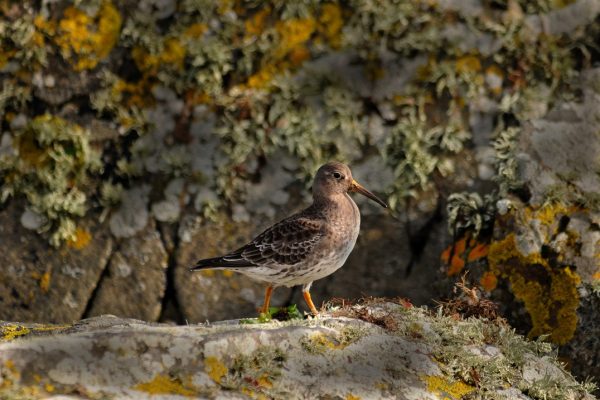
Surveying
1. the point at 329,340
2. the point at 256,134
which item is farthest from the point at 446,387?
the point at 256,134

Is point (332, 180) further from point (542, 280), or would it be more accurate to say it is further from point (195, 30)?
point (195, 30)

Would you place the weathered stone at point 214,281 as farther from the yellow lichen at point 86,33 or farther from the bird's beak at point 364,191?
the yellow lichen at point 86,33

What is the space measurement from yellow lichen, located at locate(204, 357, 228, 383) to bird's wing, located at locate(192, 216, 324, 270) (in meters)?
2.25

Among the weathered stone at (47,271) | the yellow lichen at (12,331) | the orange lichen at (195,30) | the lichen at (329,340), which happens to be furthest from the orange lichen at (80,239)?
the lichen at (329,340)

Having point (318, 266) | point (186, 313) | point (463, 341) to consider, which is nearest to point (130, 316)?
point (186, 313)

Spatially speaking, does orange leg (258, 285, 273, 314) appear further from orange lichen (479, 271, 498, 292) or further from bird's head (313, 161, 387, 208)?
orange lichen (479, 271, 498, 292)

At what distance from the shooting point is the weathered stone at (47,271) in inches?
360

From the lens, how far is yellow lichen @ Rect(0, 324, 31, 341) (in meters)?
6.68

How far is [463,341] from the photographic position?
6828mm

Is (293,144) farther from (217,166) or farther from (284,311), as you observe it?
(284,311)

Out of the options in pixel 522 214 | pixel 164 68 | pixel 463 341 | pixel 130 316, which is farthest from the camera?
pixel 164 68

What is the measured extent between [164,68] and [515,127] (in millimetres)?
3905

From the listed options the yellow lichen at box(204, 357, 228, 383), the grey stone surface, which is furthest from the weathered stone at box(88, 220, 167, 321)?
the grey stone surface

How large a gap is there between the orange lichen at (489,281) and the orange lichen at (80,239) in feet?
13.5
